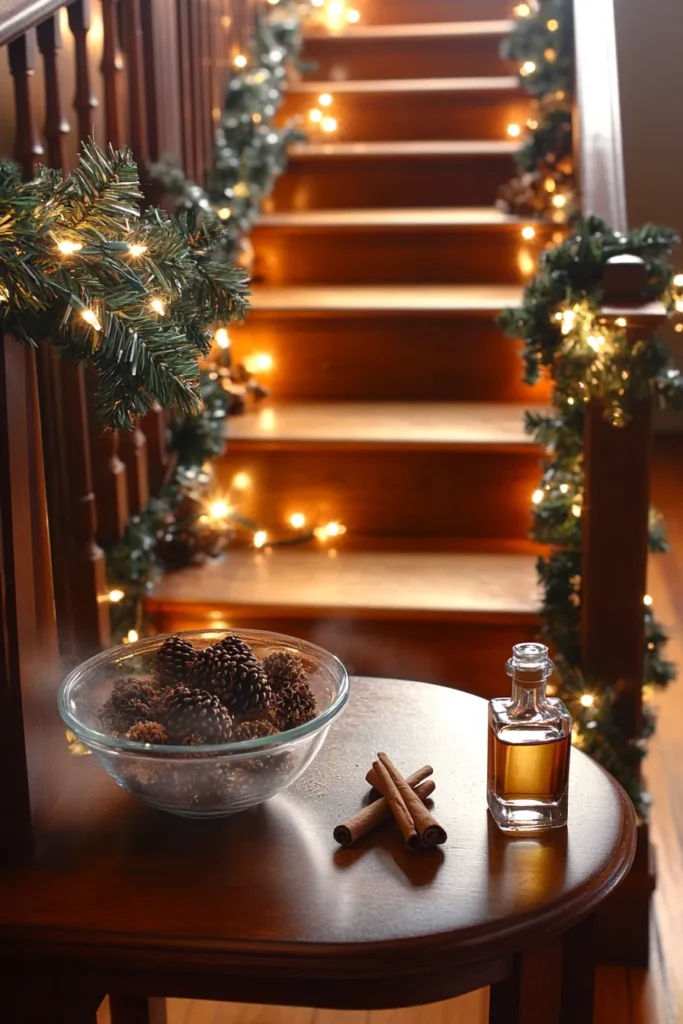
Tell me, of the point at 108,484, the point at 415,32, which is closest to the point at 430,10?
the point at 415,32

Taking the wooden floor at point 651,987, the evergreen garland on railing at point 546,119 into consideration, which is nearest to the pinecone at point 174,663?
the wooden floor at point 651,987

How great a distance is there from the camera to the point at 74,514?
220cm

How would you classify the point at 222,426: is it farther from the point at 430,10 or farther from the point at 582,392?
the point at 430,10

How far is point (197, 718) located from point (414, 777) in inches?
9.2

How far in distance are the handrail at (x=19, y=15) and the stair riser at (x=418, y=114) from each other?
2076 mm

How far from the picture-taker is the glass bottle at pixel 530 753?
1161 millimetres

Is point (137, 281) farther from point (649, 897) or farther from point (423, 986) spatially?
point (649, 897)

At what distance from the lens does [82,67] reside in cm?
218

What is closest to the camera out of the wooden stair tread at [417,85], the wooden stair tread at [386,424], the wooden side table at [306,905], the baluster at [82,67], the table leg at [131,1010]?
the wooden side table at [306,905]

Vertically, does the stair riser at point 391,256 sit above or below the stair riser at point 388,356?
above

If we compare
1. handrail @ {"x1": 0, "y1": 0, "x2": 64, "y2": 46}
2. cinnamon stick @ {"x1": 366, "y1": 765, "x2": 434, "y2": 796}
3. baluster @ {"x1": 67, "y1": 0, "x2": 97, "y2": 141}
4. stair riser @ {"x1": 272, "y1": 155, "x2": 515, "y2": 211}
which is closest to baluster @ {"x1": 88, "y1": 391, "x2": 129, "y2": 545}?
baluster @ {"x1": 67, "y1": 0, "x2": 97, "y2": 141}

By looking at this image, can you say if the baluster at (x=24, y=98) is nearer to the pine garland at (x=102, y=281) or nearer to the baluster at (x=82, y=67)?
the baluster at (x=82, y=67)

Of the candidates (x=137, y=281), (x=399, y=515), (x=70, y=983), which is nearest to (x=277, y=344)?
(x=399, y=515)

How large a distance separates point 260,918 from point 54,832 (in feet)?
0.81
